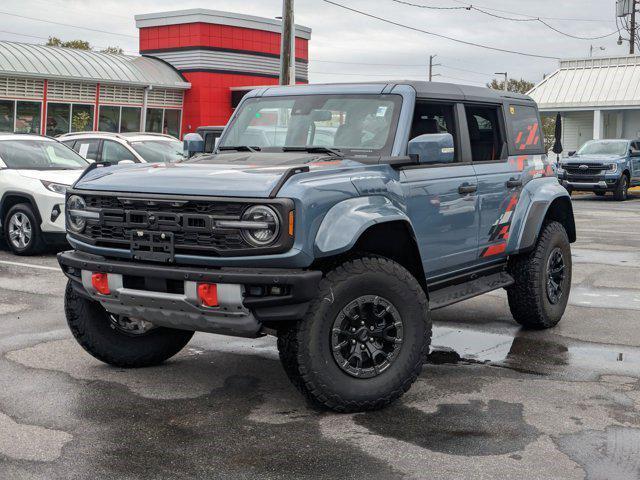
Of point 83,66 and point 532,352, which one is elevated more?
point 83,66

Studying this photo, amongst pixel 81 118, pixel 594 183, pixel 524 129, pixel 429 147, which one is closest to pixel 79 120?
pixel 81 118

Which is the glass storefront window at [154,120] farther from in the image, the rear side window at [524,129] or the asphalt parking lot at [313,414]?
the rear side window at [524,129]

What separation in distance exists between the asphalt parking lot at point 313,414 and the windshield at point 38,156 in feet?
17.3

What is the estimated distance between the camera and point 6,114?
34.4m

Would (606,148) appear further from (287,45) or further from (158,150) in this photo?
(158,150)

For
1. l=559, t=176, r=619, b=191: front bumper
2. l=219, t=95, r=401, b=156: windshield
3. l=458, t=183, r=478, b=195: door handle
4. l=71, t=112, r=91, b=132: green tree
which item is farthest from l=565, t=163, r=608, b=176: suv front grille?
l=219, t=95, r=401, b=156: windshield

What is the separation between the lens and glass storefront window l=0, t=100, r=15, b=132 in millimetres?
34159

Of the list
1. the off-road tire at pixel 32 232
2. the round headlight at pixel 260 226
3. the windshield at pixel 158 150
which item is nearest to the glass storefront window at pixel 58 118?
the windshield at pixel 158 150

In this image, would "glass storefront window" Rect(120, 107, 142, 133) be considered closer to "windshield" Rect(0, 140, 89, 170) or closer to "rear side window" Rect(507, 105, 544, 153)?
"windshield" Rect(0, 140, 89, 170)

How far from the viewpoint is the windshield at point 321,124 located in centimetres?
623

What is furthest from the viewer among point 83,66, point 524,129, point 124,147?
point 83,66

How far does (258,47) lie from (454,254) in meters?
39.7

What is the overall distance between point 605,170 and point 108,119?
21.2 metres

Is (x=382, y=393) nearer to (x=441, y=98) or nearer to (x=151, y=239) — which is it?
(x=151, y=239)
